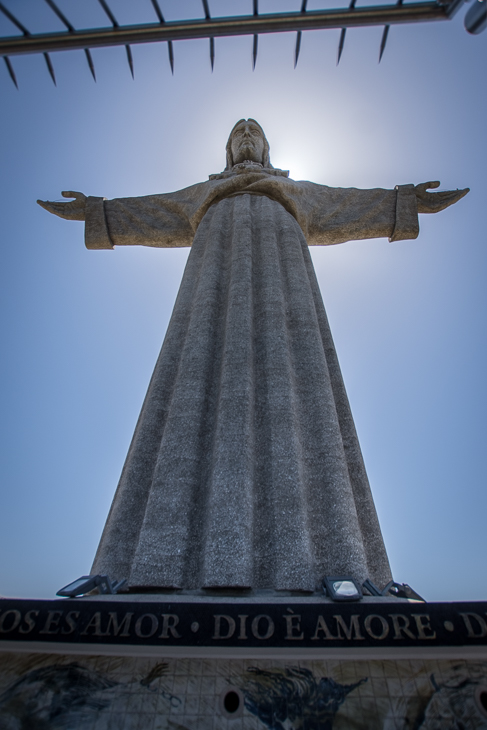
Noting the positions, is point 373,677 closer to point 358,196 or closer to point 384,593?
point 384,593

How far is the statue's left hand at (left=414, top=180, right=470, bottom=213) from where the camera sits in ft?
20.2

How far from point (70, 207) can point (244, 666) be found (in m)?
6.41

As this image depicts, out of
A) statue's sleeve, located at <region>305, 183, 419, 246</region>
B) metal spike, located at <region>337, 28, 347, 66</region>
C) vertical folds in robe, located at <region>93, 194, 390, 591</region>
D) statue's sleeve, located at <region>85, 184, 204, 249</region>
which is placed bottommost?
vertical folds in robe, located at <region>93, 194, 390, 591</region>

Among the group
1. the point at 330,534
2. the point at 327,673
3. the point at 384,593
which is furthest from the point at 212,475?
the point at 327,673

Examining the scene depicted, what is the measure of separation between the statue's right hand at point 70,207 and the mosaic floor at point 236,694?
6.00 metres

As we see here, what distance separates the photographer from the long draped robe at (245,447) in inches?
96.8

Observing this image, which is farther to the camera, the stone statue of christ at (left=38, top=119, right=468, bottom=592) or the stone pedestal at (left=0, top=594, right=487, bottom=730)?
the stone statue of christ at (left=38, top=119, right=468, bottom=592)

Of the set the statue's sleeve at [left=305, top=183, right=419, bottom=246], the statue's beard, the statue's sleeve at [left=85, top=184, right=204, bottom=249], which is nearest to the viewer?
the statue's sleeve at [left=305, top=183, right=419, bottom=246]

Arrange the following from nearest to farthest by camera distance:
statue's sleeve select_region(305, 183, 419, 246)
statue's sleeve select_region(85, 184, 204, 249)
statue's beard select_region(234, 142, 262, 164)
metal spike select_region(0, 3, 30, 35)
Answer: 1. metal spike select_region(0, 3, 30, 35)
2. statue's sleeve select_region(305, 183, 419, 246)
3. statue's sleeve select_region(85, 184, 204, 249)
4. statue's beard select_region(234, 142, 262, 164)

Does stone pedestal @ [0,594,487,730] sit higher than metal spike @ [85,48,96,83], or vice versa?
metal spike @ [85,48,96,83]

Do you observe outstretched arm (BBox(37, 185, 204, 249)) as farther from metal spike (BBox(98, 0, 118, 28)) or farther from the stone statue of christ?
metal spike (BBox(98, 0, 118, 28))

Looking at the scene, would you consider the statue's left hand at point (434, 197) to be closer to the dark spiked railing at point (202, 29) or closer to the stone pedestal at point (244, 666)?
the dark spiked railing at point (202, 29)

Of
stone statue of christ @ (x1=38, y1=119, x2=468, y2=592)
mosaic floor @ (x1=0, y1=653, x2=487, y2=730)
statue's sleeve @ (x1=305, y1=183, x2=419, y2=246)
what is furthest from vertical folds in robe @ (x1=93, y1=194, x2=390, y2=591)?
statue's sleeve @ (x1=305, y1=183, x2=419, y2=246)

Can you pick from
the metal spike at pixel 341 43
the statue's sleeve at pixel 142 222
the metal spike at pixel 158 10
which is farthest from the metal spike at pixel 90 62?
the statue's sleeve at pixel 142 222
